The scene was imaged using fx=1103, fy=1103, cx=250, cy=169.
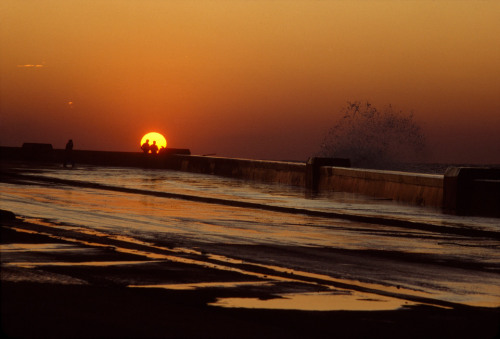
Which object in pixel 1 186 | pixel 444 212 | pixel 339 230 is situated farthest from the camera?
pixel 1 186

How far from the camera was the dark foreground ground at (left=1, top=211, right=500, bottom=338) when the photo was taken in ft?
30.9

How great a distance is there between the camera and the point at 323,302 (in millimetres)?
11375

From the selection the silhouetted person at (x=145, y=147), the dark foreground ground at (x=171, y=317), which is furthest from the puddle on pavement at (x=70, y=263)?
the silhouetted person at (x=145, y=147)

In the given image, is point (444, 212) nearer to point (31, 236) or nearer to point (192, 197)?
point (192, 197)

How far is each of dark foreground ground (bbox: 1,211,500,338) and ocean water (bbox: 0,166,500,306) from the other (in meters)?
1.64

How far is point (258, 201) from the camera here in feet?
99.8

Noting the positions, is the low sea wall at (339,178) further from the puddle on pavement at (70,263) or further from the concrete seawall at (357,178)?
the puddle on pavement at (70,263)

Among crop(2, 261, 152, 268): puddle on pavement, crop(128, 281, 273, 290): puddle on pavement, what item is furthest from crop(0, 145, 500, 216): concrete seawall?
crop(128, 281, 273, 290): puddle on pavement

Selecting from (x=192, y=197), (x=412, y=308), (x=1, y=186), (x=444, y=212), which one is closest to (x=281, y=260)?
(x=412, y=308)

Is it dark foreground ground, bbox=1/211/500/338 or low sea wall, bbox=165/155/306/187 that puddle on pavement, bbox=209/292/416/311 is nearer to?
dark foreground ground, bbox=1/211/500/338

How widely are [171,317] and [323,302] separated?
6.31ft

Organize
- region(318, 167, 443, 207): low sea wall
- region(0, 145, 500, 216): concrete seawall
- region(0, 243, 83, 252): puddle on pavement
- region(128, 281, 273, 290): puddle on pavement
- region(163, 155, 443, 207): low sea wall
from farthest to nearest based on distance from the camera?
region(163, 155, 443, 207): low sea wall
region(318, 167, 443, 207): low sea wall
region(0, 145, 500, 216): concrete seawall
region(0, 243, 83, 252): puddle on pavement
region(128, 281, 273, 290): puddle on pavement

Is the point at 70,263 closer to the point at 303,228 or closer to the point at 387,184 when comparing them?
the point at 303,228

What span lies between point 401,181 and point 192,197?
6327 millimetres
